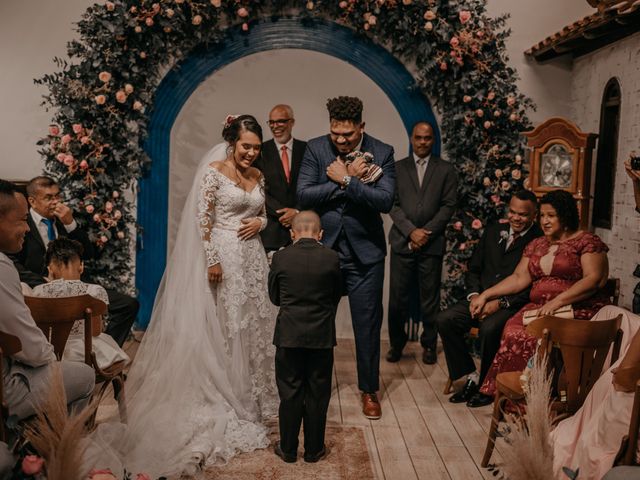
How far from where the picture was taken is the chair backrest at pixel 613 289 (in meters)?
4.89

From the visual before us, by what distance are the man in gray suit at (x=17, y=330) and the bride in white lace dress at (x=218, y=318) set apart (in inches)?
49.8

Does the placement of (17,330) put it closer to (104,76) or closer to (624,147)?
Answer: (104,76)

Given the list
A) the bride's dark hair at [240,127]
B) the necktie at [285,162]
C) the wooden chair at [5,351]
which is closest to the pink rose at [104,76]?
the necktie at [285,162]

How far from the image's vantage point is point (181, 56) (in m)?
6.95

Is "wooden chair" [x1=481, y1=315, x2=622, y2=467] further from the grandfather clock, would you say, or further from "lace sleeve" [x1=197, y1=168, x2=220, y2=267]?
the grandfather clock

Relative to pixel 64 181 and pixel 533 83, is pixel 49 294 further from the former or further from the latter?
pixel 533 83

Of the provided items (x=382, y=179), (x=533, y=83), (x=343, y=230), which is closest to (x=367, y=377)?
(x=343, y=230)

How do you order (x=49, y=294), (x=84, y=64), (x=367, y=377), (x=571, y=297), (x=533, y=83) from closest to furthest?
(x=49, y=294)
(x=571, y=297)
(x=367, y=377)
(x=84, y=64)
(x=533, y=83)

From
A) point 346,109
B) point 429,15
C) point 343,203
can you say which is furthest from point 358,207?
point 429,15

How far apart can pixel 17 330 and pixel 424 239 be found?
382 cm

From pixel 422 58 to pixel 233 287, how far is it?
3.19 m

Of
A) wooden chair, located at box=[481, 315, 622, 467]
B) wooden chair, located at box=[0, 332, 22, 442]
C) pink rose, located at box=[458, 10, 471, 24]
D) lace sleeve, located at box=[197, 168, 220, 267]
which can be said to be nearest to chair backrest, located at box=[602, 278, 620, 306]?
wooden chair, located at box=[481, 315, 622, 467]

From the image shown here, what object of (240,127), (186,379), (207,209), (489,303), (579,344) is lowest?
(186,379)

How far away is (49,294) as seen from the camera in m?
4.28
